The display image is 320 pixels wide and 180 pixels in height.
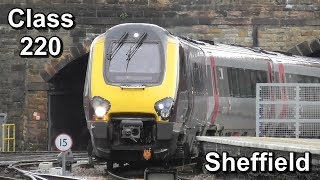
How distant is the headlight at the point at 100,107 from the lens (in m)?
16.8

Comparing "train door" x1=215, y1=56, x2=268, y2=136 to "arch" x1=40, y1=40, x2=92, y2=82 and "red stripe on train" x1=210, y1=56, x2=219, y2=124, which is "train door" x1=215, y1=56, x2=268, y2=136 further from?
"arch" x1=40, y1=40, x2=92, y2=82

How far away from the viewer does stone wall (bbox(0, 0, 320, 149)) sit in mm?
29469

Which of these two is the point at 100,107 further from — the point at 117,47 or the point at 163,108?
the point at 117,47

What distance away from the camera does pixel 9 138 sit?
29.2 metres

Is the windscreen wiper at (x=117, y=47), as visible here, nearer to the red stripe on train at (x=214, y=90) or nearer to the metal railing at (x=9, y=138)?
the red stripe on train at (x=214, y=90)

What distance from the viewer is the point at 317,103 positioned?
63.0 ft

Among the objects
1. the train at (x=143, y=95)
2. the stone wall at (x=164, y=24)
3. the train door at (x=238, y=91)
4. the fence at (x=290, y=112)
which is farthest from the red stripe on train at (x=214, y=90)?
the stone wall at (x=164, y=24)

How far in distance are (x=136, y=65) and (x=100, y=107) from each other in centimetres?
104

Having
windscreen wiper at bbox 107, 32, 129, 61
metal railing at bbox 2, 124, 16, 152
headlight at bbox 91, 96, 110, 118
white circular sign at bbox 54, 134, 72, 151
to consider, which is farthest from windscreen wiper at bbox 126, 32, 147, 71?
Result: metal railing at bbox 2, 124, 16, 152

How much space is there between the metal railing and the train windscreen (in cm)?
1273

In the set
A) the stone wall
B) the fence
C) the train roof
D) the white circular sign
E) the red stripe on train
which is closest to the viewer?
the white circular sign

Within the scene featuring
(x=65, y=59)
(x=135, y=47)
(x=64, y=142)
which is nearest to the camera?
(x=135, y=47)

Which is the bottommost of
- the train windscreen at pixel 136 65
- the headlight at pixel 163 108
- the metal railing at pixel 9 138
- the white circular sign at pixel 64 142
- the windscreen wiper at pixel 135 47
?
the metal railing at pixel 9 138

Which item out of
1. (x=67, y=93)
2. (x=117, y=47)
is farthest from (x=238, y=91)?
(x=67, y=93)
